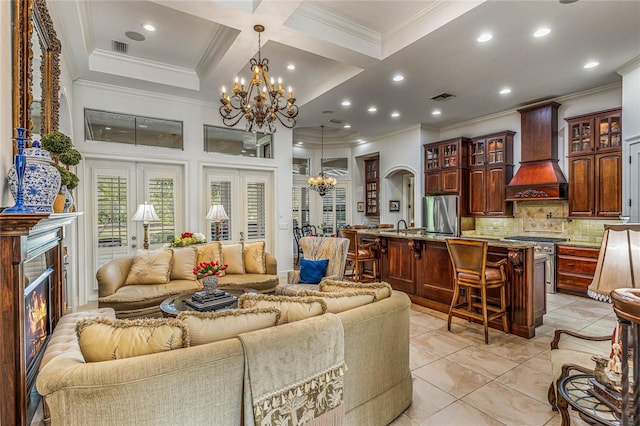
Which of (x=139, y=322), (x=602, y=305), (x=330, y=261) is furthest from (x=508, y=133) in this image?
(x=139, y=322)

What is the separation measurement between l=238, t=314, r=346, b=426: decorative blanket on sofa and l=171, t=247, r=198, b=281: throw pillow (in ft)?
10.1

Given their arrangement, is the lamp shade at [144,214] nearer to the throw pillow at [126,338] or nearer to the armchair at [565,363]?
the throw pillow at [126,338]

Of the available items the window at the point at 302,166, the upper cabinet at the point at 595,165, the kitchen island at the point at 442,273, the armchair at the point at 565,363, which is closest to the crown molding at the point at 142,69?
the kitchen island at the point at 442,273

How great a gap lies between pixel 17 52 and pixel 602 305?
7056 mm

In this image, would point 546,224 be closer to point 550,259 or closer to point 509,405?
point 550,259

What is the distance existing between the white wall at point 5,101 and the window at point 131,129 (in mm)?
3448

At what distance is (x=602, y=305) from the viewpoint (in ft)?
15.4

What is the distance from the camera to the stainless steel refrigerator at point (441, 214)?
7020mm

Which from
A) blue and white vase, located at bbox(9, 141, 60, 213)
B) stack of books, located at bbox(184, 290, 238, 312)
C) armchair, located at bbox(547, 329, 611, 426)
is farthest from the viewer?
stack of books, located at bbox(184, 290, 238, 312)

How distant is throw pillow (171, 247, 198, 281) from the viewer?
14.1 feet

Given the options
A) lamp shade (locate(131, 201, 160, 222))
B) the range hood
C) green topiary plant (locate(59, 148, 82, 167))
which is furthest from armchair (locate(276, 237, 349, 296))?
the range hood

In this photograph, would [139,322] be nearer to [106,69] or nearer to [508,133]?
[106,69]

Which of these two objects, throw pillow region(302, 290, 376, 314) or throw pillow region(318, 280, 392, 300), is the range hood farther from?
throw pillow region(302, 290, 376, 314)

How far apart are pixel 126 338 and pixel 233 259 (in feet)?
10.6
